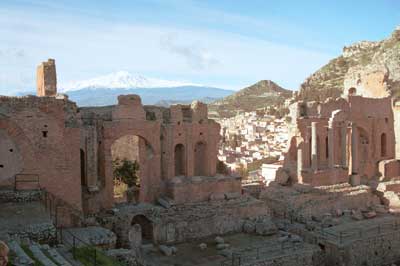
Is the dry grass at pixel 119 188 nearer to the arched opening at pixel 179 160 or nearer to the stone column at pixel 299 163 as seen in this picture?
the arched opening at pixel 179 160

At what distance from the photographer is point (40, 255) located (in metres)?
12.2

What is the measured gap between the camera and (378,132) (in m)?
33.2

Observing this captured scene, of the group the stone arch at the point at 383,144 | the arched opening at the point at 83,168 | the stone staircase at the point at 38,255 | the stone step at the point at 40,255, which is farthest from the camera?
the stone arch at the point at 383,144

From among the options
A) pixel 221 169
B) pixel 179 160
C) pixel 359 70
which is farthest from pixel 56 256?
pixel 359 70

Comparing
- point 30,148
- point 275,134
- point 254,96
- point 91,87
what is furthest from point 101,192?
point 91,87

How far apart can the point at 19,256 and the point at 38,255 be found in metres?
0.79

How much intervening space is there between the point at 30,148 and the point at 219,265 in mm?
8781

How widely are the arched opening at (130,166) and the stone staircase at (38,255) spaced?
9.68 metres

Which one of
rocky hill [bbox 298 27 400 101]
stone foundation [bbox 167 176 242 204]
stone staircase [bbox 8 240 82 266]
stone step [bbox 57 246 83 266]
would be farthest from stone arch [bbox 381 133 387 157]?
stone staircase [bbox 8 240 82 266]

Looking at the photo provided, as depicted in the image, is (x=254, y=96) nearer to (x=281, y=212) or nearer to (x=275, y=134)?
(x=275, y=134)

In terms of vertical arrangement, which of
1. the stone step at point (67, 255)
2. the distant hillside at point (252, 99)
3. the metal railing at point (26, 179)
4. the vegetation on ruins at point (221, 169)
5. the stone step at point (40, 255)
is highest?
the distant hillside at point (252, 99)

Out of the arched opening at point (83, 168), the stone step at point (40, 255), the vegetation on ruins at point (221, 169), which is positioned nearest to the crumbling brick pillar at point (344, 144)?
the vegetation on ruins at point (221, 169)

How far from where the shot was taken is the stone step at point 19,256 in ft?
35.8

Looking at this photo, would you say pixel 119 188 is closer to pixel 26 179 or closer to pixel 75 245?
pixel 26 179
